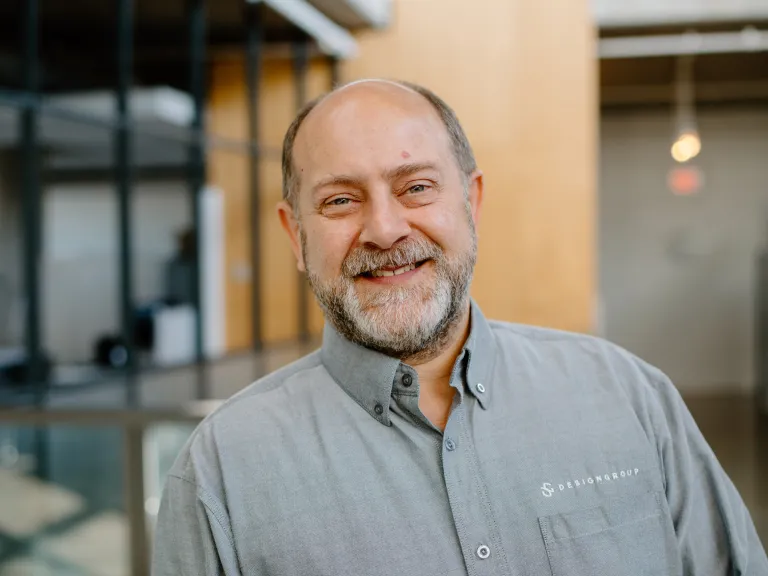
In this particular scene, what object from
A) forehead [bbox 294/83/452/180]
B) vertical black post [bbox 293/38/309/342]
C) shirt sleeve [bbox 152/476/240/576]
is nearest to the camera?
shirt sleeve [bbox 152/476/240/576]

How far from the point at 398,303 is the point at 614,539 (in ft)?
1.62

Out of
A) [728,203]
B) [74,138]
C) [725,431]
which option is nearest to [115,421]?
[74,138]

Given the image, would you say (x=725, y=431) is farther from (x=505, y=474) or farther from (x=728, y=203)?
(x=505, y=474)

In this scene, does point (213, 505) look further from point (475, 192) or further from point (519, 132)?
point (519, 132)

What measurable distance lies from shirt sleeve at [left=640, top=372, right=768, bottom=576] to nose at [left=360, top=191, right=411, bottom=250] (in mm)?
529

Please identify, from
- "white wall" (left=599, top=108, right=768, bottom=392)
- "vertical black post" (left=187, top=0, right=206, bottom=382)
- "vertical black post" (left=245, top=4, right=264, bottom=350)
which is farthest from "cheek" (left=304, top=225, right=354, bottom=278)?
"white wall" (left=599, top=108, right=768, bottom=392)

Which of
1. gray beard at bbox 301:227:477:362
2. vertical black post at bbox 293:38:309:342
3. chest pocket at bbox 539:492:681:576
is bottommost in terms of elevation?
chest pocket at bbox 539:492:681:576

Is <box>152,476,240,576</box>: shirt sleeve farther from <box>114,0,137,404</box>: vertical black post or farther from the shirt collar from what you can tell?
<box>114,0,137,404</box>: vertical black post

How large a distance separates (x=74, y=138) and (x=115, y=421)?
8.92 ft

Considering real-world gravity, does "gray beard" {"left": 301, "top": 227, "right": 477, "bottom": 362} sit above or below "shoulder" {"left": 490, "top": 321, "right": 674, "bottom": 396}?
above

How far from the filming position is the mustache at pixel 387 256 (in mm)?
1306

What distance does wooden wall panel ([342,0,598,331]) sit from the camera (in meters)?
8.19

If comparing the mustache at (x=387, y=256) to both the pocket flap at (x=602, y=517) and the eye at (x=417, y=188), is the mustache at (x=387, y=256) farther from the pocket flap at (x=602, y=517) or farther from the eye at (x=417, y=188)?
the pocket flap at (x=602, y=517)

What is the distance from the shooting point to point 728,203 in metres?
10.6
